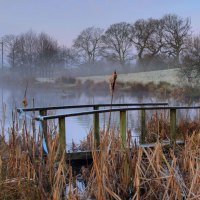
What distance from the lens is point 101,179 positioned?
2.86 meters

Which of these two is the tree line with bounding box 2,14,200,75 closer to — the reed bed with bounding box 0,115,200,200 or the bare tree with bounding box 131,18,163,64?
the bare tree with bounding box 131,18,163,64

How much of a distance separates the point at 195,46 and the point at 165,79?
17.8 feet

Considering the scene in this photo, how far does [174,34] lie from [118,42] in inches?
340

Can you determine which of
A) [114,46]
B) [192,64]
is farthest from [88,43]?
[192,64]

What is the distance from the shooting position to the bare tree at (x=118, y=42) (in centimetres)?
5212

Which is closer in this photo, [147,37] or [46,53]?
[147,37]

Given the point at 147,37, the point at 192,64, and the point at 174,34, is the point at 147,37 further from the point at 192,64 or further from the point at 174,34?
the point at 192,64

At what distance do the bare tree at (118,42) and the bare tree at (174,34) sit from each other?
228 inches

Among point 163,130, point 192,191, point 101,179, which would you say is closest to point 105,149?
point 101,179

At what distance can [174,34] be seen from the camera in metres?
46.8

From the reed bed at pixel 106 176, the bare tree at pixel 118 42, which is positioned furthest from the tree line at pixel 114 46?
the reed bed at pixel 106 176

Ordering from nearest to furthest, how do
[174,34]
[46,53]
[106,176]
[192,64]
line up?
[106,176], [192,64], [174,34], [46,53]

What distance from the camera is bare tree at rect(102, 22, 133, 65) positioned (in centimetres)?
5212

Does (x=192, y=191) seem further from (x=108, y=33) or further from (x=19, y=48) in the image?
(x=19, y=48)
